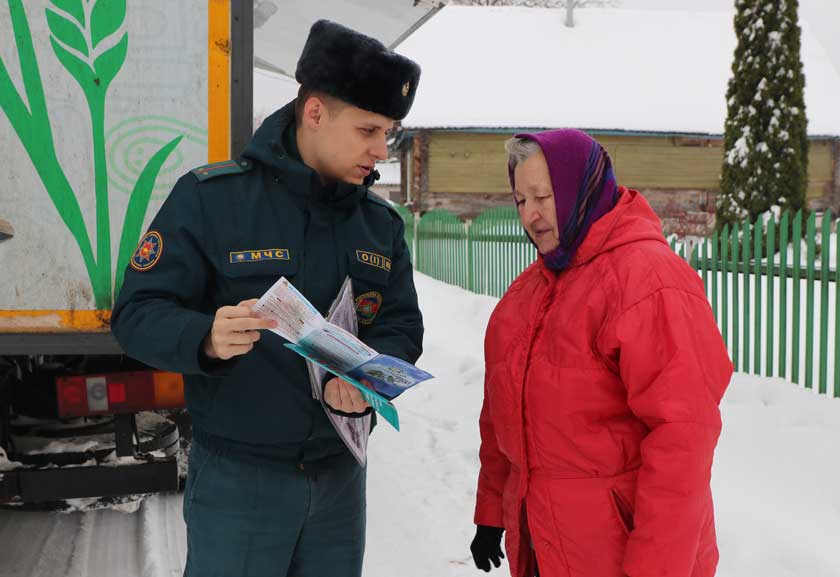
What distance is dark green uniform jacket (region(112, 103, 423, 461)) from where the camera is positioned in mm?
1712

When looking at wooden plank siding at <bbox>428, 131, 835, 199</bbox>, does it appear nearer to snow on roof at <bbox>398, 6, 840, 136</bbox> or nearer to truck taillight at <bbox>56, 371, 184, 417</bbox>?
snow on roof at <bbox>398, 6, 840, 136</bbox>

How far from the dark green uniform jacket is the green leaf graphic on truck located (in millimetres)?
1302

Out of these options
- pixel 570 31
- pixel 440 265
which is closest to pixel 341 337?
pixel 440 265

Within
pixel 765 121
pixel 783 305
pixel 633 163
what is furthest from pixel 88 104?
pixel 633 163

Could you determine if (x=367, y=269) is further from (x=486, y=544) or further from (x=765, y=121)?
(x=765, y=121)

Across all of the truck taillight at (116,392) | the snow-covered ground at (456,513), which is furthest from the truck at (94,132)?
the snow-covered ground at (456,513)

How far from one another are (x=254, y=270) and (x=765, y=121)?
13001mm

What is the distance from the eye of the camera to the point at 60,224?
2.95 m

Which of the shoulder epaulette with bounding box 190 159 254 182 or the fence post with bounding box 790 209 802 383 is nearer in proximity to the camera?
the shoulder epaulette with bounding box 190 159 254 182

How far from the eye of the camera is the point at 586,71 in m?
25.7

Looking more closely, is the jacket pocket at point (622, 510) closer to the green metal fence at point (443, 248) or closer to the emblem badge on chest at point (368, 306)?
the emblem badge on chest at point (368, 306)

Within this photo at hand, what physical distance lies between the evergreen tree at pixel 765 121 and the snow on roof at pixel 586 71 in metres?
9.93

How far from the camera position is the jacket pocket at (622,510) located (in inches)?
69.7

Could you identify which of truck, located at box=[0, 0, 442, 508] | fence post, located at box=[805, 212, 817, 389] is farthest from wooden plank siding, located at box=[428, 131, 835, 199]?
truck, located at box=[0, 0, 442, 508]
